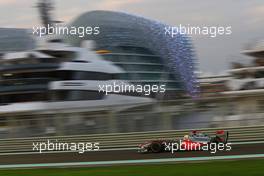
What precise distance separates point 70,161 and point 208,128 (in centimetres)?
379

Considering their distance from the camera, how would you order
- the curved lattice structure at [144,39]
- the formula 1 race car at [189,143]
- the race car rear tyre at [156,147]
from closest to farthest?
the formula 1 race car at [189,143] < the race car rear tyre at [156,147] < the curved lattice structure at [144,39]

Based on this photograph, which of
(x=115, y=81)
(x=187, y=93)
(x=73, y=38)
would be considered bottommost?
(x=187, y=93)

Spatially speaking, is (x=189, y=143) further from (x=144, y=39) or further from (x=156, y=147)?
(x=144, y=39)

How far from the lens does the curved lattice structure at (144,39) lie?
34.6 meters

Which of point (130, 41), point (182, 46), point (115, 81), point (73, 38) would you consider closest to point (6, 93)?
point (115, 81)

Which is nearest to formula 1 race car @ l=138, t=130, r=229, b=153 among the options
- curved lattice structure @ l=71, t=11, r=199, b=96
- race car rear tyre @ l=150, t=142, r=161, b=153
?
race car rear tyre @ l=150, t=142, r=161, b=153

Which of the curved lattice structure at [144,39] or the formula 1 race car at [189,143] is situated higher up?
the curved lattice structure at [144,39]

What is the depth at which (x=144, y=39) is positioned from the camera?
3791 cm

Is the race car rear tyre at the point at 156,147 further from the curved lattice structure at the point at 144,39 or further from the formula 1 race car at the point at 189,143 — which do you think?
the curved lattice structure at the point at 144,39

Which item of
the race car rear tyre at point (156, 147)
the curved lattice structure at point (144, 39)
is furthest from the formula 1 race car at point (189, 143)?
the curved lattice structure at point (144, 39)

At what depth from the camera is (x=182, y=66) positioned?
37.2m

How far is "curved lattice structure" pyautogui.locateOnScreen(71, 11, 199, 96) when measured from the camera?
34625 millimetres

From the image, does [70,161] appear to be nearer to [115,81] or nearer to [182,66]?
[115,81]

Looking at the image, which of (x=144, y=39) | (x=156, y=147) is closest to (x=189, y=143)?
(x=156, y=147)
